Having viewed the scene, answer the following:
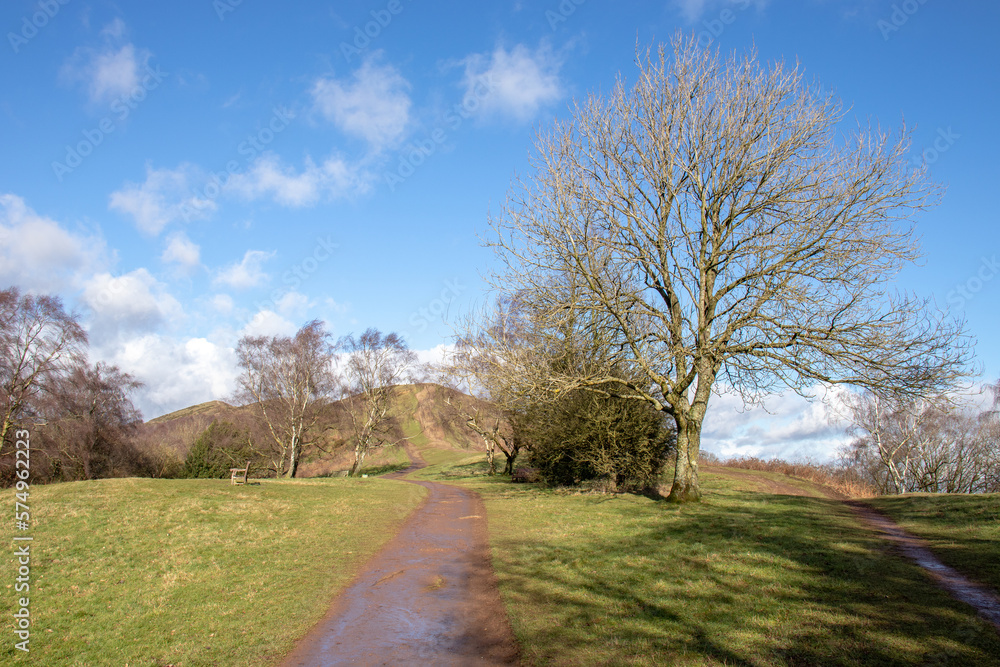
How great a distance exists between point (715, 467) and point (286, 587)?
1049 inches

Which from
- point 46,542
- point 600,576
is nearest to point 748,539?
point 600,576

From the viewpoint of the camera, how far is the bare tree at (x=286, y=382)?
3803 centimetres

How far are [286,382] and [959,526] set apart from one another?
37109 millimetres

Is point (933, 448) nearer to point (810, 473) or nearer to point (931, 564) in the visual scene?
point (810, 473)

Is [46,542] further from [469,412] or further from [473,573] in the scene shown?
[469,412]

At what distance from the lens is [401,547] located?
1216 centimetres

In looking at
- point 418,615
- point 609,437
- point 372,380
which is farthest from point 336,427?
point 418,615

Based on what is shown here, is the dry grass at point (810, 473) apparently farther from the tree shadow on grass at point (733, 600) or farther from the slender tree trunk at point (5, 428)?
the slender tree trunk at point (5, 428)

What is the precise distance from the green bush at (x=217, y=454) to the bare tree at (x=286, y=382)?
4.28 meters

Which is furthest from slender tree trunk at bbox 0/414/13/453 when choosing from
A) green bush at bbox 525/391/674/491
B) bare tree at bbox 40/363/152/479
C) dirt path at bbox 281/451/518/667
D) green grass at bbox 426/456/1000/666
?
green grass at bbox 426/456/1000/666

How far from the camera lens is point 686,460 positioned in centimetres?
1563

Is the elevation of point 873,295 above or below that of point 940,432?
above

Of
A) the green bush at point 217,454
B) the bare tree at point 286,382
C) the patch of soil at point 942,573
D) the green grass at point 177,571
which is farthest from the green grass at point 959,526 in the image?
the green bush at point 217,454

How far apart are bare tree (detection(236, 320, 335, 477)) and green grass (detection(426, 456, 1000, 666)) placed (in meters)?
28.4
